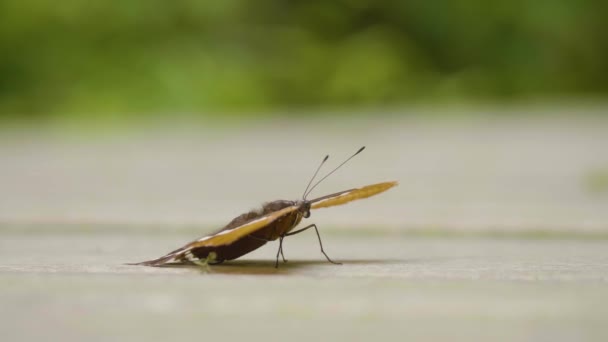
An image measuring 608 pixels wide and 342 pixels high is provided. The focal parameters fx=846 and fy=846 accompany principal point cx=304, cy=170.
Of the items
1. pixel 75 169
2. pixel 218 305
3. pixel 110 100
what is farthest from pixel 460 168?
pixel 110 100

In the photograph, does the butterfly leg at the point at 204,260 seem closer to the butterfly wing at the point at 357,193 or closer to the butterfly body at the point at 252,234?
the butterfly body at the point at 252,234

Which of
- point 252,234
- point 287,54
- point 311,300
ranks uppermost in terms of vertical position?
point 287,54

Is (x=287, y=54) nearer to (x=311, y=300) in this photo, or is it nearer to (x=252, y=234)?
(x=252, y=234)

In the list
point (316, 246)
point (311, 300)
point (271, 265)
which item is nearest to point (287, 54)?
point (316, 246)

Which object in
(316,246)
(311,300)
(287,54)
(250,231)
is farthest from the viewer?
(287,54)

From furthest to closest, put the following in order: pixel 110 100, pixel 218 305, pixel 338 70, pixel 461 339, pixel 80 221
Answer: pixel 338 70 < pixel 110 100 < pixel 80 221 < pixel 218 305 < pixel 461 339

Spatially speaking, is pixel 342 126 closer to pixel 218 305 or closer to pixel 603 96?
pixel 603 96

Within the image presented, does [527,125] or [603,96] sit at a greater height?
[603,96]
